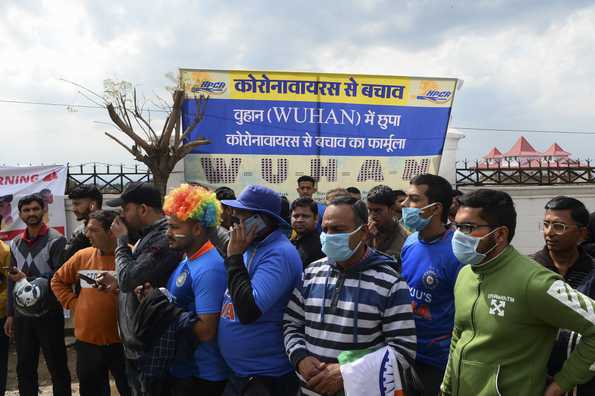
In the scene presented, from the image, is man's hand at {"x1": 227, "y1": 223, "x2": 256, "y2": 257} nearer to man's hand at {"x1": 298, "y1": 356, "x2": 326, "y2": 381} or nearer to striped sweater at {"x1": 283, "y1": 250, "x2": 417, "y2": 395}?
striped sweater at {"x1": 283, "y1": 250, "x2": 417, "y2": 395}

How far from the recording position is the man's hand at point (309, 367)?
6.89 ft

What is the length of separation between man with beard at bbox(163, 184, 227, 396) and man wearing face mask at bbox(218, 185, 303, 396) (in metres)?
0.09

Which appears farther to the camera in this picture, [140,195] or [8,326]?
[8,326]

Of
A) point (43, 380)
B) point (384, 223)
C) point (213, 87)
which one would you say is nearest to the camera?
point (384, 223)

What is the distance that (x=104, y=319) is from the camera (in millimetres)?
3377

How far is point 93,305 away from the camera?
3.38 meters

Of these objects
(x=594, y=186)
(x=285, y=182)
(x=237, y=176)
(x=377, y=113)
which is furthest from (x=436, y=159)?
(x=594, y=186)

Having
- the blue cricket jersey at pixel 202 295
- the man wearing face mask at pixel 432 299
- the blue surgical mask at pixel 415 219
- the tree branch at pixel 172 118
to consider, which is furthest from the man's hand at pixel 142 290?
the tree branch at pixel 172 118

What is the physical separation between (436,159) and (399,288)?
8.23 m

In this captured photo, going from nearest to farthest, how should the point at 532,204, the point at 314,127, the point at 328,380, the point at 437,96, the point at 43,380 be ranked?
the point at 328,380, the point at 43,380, the point at 314,127, the point at 437,96, the point at 532,204

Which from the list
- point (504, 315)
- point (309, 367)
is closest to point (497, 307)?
point (504, 315)

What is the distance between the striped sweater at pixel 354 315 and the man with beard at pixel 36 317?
2711 mm

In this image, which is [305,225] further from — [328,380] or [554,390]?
[554,390]

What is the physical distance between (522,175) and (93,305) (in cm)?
1181
